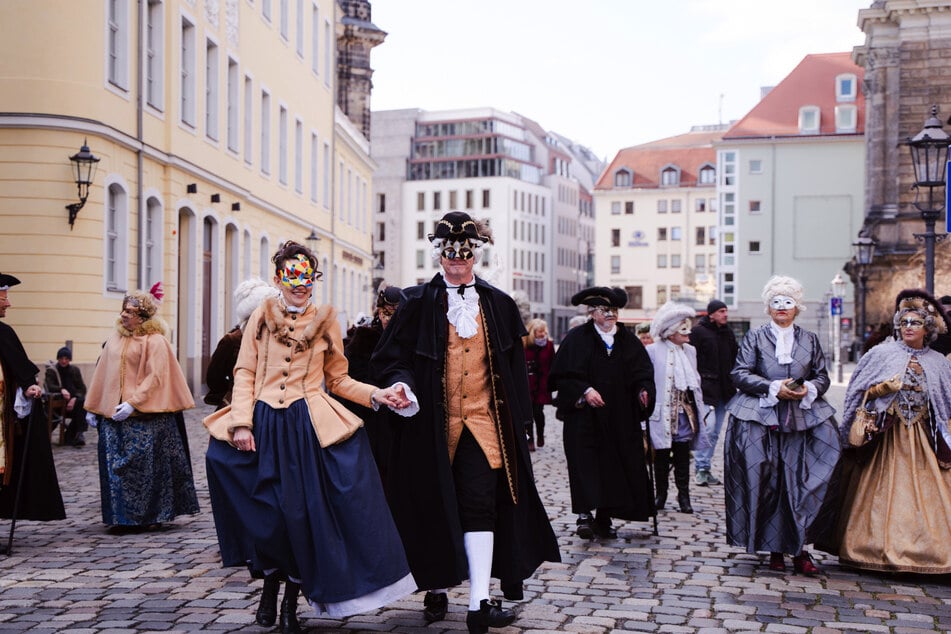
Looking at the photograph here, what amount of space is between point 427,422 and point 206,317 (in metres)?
24.7

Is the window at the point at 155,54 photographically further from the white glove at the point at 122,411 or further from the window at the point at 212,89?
the white glove at the point at 122,411

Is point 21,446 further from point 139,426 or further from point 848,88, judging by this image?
point 848,88

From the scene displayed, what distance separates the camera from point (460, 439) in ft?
22.6

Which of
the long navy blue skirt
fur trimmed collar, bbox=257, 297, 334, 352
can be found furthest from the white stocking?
fur trimmed collar, bbox=257, 297, 334, 352

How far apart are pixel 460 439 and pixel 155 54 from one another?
20.8 m

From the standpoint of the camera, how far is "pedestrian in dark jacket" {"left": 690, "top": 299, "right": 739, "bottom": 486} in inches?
565

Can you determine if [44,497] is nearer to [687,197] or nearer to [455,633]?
[455,633]

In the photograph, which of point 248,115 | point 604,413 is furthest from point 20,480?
point 248,115

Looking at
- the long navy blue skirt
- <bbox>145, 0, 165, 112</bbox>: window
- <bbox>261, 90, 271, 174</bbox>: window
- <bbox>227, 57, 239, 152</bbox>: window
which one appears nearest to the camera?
the long navy blue skirt

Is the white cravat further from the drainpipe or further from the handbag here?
the drainpipe

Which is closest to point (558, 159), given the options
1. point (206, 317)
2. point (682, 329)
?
point (206, 317)

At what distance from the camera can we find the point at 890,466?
8703 millimetres

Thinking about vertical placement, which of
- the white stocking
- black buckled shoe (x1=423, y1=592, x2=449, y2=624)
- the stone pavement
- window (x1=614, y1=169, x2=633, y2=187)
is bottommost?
the stone pavement

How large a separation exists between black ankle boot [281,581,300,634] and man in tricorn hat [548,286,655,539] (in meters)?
3.58
